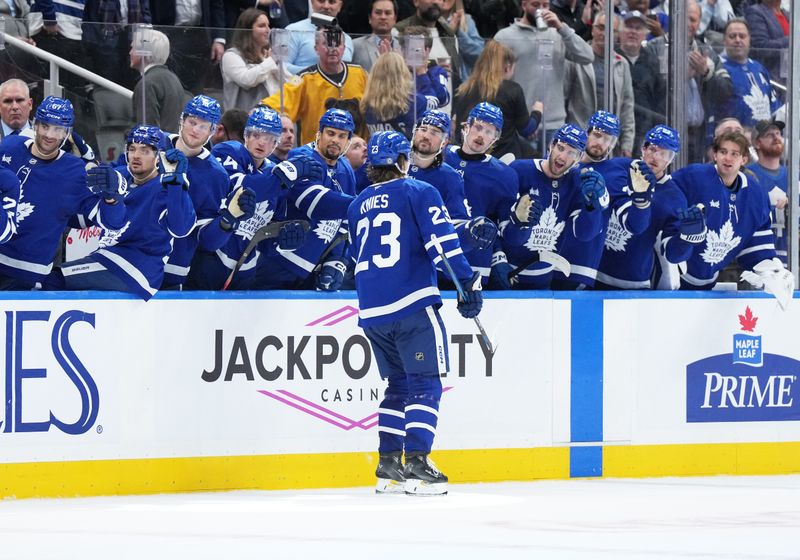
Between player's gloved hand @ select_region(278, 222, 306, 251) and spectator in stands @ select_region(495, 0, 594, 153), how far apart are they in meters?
2.17

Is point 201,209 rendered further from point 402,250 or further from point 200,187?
point 402,250

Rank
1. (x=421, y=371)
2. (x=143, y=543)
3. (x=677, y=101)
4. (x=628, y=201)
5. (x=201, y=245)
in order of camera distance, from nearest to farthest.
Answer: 1. (x=143, y=543)
2. (x=421, y=371)
3. (x=201, y=245)
4. (x=628, y=201)
5. (x=677, y=101)

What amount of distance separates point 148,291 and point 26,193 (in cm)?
66

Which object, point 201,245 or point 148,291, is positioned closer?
point 148,291

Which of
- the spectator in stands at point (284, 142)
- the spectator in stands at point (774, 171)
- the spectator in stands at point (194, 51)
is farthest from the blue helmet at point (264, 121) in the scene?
the spectator in stands at point (774, 171)

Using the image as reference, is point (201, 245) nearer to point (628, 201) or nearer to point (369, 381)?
point (369, 381)

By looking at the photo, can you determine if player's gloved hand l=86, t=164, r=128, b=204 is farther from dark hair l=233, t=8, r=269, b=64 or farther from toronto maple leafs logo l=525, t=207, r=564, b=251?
toronto maple leafs logo l=525, t=207, r=564, b=251

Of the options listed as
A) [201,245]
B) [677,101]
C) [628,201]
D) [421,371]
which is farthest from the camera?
[677,101]

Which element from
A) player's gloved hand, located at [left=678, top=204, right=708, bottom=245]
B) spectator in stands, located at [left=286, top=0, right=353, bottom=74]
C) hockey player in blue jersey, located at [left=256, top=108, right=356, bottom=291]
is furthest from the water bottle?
player's gloved hand, located at [left=678, top=204, right=708, bottom=245]

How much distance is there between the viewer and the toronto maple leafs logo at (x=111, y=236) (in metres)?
6.19

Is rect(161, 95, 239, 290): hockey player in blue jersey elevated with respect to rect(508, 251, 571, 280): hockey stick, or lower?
elevated

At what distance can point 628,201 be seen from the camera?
7008 millimetres

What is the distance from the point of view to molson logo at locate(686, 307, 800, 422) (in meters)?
7.07

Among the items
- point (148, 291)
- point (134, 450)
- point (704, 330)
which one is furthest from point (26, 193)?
point (704, 330)
